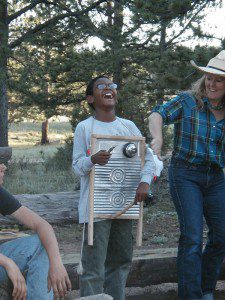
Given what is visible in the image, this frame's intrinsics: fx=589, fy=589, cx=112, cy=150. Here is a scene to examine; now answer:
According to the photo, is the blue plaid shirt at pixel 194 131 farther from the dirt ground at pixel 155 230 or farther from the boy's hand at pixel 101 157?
the dirt ground at pixel 155 230

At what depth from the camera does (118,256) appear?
164 inches

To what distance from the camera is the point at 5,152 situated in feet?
29.7

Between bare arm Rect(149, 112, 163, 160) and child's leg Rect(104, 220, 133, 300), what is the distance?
569 millimetres

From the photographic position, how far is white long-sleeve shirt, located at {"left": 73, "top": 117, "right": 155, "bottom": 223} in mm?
4027

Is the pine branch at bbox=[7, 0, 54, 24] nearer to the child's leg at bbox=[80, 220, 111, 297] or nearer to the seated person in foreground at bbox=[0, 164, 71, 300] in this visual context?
the child's leg at bbox=[80, 220, 111, 297]

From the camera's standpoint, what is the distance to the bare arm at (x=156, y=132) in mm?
3971

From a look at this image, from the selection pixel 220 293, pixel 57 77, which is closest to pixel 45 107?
pixel 57 77

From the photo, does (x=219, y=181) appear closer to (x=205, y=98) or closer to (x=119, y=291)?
(x=205, y=98)

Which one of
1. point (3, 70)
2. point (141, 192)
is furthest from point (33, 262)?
point (3, 70)

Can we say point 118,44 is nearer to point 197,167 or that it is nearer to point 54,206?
point 54,206

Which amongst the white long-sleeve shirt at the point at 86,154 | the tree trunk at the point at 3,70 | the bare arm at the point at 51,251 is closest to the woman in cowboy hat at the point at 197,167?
the white long-sleeve shirt at the point at 86,154

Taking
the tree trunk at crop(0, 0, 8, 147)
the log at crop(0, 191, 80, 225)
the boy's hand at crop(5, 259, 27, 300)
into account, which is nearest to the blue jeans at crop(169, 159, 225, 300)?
the boy's hand at crop(5, 259, 27, 300)

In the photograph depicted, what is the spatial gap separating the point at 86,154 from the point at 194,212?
0.87 meters

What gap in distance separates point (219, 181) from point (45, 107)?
43.4ft
